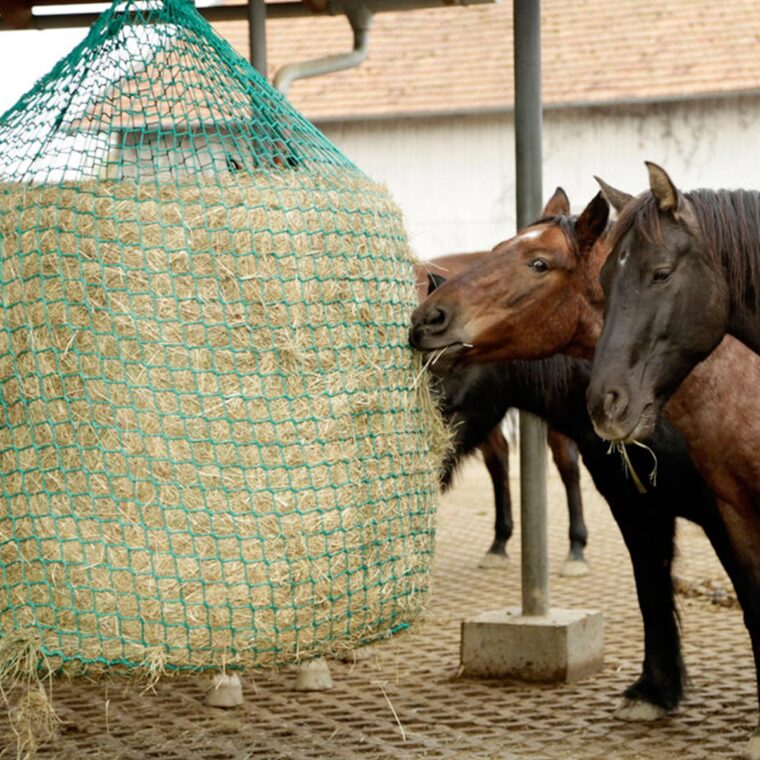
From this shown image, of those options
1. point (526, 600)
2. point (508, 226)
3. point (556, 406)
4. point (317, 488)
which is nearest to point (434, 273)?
point (556, 406)

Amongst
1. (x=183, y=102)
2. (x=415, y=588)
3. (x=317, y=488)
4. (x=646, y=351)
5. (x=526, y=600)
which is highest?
(x=183, y=102)

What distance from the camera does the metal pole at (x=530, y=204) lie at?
6.14m

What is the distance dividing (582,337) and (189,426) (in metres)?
1.94

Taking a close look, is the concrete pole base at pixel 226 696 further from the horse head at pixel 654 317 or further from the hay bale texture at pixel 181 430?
the horse head at pixel 654 317

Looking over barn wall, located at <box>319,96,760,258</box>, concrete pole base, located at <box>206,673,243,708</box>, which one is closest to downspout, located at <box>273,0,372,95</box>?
concrete pole base, located at <box>206,673,243,708</box>

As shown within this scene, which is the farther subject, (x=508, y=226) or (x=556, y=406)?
(x=508, y=226)

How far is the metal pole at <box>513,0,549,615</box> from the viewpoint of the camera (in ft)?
20.1

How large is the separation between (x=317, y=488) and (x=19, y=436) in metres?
0.82

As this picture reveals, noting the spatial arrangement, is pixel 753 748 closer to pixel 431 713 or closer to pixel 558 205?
pixel 431 713

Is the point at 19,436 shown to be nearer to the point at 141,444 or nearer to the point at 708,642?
the point at 141,444

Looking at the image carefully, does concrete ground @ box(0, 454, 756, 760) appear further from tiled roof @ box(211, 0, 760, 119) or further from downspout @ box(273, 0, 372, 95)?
tiled roof @ box(211, 0, 760, 119)

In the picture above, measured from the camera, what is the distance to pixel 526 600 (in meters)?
6.32

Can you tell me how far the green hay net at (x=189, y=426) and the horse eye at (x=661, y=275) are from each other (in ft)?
2.80

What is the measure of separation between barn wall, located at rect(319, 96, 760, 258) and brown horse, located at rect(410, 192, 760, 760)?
41.8 ft
